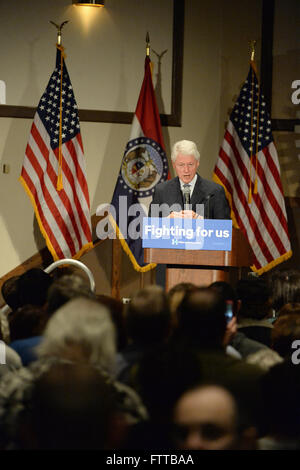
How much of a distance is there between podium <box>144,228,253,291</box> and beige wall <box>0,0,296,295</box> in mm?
2564

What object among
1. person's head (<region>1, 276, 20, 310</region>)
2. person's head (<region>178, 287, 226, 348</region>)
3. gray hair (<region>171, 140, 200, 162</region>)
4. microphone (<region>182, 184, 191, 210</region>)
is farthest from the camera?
gray hair (<region>171, 140, 200, 162</region>)

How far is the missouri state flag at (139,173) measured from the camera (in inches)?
283

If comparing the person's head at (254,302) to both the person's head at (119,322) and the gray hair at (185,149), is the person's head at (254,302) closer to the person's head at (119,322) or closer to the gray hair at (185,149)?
the person's head at (119,322)

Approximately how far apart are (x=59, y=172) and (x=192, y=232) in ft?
8.29

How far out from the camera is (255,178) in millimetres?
7297

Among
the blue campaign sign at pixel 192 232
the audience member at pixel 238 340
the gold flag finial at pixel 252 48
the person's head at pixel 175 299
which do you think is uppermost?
the gold flag finial at pixel 252 48

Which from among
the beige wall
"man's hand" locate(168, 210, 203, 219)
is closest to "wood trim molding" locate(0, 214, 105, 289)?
the beige wall

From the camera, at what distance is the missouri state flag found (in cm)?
718

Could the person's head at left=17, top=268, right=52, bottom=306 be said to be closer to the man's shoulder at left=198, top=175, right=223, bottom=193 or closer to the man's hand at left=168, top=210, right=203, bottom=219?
the man's hand at left=168, top=210, right=203, bottom=219

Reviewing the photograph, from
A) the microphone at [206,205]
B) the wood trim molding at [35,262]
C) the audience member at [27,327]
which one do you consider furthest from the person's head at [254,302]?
the wood trim molding at [35,262]

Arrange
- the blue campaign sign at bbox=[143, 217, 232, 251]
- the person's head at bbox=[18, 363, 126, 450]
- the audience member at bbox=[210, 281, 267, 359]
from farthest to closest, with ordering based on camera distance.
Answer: the blue campaign sign at bbox=[143, 217, 232, 251], the audience member at bbox=[210, 281, 267, 359], the person's head at bbox=[18, 363, 126, 450]

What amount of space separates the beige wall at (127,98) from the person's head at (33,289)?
3276 mm

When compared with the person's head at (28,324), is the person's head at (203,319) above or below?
above

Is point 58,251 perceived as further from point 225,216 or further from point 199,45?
point 199,45
